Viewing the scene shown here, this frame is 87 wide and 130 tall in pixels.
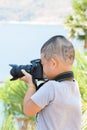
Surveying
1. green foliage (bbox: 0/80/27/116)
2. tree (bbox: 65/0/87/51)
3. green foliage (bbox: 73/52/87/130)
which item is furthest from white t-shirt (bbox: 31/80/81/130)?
tree (bbox: 65/0/87/51)

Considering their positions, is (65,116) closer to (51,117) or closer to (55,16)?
(51,117)

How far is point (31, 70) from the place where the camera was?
1393 mm

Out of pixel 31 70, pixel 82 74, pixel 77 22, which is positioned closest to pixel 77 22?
pixel 77 22

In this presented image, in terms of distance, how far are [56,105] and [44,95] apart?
0.06 metres

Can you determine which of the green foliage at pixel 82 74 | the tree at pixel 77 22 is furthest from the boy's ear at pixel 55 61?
the tree at pixel 77 22

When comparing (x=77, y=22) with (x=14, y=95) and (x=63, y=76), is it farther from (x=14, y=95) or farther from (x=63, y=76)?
(x=63, y=76)

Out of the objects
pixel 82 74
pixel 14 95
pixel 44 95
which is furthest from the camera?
pixel 14 95

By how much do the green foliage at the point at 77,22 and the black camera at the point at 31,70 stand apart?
3387 mm

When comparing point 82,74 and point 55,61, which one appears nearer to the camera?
point 55,61

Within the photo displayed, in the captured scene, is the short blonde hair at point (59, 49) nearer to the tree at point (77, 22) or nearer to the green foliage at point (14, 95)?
the green foliage at point (14, 95)

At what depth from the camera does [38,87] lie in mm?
1381

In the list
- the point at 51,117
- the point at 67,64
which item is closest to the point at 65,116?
the point at 51,117

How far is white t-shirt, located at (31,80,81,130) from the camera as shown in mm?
1322

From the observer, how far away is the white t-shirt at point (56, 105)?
1.32 metres
